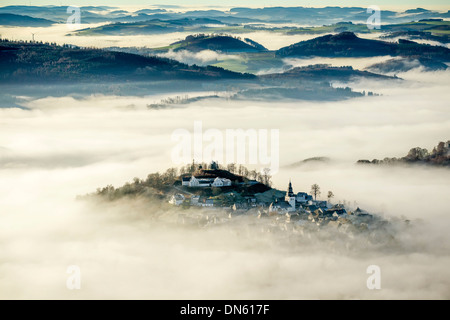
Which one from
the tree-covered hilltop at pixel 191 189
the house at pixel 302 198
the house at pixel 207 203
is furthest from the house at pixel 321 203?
the house at pixel 207 203

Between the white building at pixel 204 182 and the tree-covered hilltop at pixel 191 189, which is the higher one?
the white building at pixel 204 182

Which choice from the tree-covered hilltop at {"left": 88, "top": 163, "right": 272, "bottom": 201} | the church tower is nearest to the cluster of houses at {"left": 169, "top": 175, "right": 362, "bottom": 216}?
the church tower

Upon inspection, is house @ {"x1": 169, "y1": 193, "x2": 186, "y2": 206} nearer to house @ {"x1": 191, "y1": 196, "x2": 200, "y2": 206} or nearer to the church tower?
house @ {"x1": 191, "y1": 196, "x2": 200, "y2": 206}

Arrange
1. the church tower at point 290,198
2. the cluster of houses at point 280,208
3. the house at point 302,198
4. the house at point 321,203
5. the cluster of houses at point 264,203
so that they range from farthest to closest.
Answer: the house at point 302,198 < the house at point 321,203 < the church tower at point 290,198 < the cluster of houses at point 264,203 < the cluster of houses at point 280,208

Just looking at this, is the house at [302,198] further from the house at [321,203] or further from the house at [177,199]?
the house at [177,199]

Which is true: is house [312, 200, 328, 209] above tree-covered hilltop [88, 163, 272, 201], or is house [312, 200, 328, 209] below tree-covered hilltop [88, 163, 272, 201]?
below

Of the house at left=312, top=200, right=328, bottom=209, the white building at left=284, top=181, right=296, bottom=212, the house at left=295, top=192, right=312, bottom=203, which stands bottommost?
the house at left=312, top=200, right=328, bottom=209

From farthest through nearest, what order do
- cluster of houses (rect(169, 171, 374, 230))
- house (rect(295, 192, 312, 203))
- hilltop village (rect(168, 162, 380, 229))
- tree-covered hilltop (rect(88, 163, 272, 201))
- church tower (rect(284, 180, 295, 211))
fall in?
tree-covered hilltop (rect(88, 163, 272, 201)) < house (rect(295, 192, 312, 203)) < church tower (rect(284, 180, 295, 211)) < hilltop village (rect(168, 162, 380, 229)) < cluster of houses (rect(169, 171, 374, 230))

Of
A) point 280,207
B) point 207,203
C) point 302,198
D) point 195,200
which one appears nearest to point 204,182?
point 195,200
